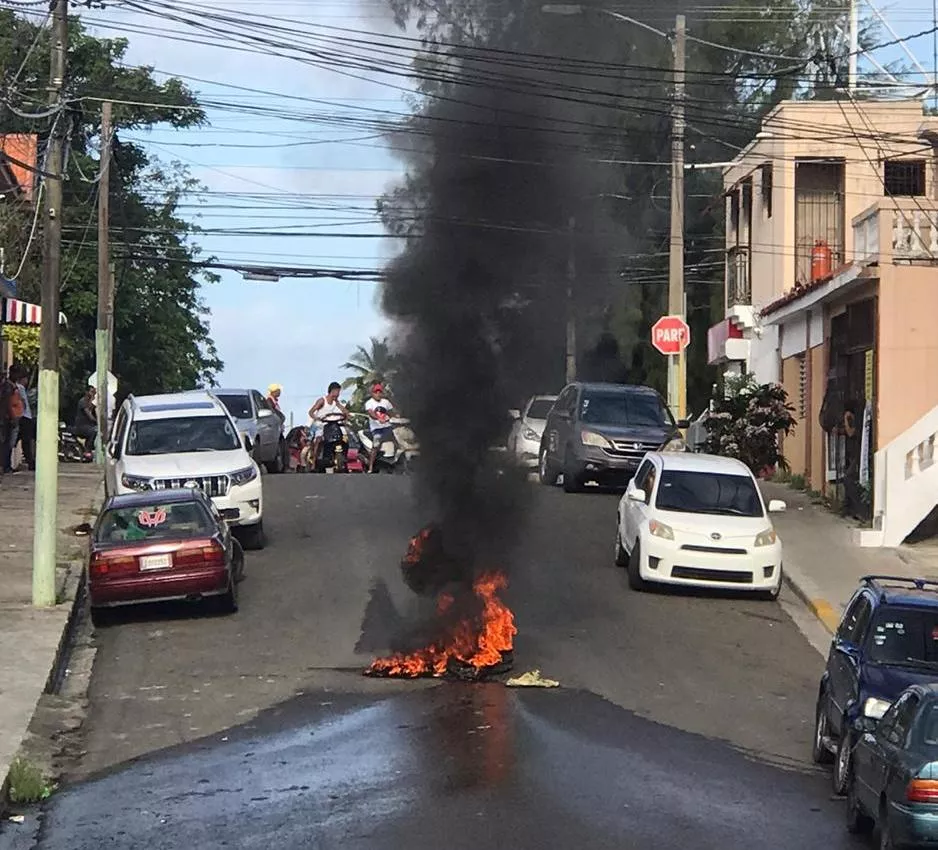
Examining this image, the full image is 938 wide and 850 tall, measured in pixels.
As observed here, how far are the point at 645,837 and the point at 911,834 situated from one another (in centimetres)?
167

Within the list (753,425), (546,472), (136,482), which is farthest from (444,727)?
(753,425)

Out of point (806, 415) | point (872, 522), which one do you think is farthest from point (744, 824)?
point (806, 415)

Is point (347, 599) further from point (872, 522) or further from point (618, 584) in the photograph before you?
point (872, 522)

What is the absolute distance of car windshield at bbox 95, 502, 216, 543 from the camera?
1808 cm

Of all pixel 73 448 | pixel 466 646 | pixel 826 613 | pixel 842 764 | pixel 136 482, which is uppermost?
pixel 136 482

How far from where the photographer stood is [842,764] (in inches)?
446

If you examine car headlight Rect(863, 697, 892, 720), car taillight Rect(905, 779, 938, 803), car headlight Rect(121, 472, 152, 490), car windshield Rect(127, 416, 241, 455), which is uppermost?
car windshield Rect(127, 416, 241, 455)

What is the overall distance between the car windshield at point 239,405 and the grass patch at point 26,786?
718 inches

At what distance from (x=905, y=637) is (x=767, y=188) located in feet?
83.6

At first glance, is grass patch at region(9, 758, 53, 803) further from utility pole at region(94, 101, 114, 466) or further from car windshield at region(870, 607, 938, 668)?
utility pole at region(94, 101, 114, 466)

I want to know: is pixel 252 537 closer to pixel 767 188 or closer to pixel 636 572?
pixel 636 572

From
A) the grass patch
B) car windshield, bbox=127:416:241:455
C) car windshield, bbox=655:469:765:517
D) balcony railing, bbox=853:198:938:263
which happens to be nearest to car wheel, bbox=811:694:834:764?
the grass patch

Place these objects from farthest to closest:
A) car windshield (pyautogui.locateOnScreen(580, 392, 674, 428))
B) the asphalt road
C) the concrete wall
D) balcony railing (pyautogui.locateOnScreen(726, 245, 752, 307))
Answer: balcony railing (pyautogui.locateOnScreen(726, 245, 752, 307)) → car windshield (pyautogui.locateOnScreen(580, 392, 674, 428)) → the concrete wall → the asphalt road

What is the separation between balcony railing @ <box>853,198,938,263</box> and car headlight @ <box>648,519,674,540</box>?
22.1 ft
